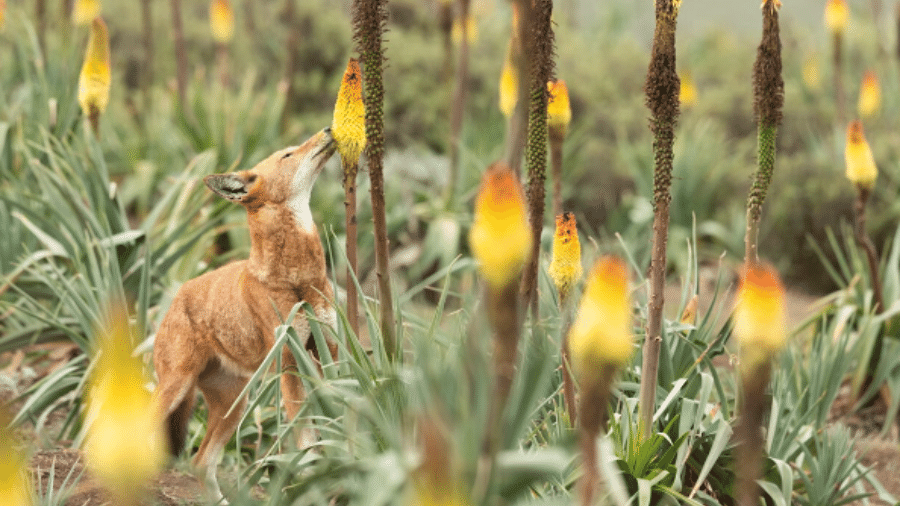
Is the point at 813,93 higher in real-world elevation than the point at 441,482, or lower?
lower

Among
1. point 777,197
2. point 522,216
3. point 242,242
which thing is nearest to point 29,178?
point 242,242

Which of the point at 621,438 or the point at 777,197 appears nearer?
the point at 621,438

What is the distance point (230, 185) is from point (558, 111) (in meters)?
1.19

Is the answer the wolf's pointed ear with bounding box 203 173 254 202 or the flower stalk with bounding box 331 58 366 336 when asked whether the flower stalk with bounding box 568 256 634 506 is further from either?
the wolf's pointed ear with bounding box 203 173 254 202

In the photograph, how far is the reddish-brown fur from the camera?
3.06 meters

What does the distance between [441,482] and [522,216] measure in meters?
0.42

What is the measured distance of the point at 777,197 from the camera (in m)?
8.62

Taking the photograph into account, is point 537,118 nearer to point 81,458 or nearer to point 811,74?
point 81,458

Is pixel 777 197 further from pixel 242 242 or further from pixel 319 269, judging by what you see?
pixel 319 269

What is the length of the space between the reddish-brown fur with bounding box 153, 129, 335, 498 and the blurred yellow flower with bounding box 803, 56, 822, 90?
8.51m

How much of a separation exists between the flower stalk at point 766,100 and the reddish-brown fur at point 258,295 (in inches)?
51.7

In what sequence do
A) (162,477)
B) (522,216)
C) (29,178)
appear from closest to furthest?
(522,216)
(162,477)
(29,178)

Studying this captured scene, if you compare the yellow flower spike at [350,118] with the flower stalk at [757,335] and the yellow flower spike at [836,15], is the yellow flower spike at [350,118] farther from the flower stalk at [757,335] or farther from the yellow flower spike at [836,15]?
the yellow flower spike at [836,15]

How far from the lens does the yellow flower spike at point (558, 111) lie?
11.9ft
